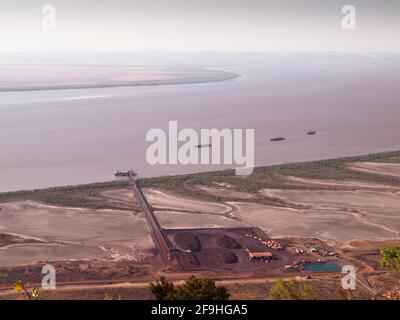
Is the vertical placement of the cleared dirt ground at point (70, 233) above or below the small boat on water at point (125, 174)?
below

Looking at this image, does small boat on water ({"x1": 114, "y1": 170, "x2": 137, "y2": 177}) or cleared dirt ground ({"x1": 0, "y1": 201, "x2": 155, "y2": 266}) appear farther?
small boat on water ({"x1": 114, "y1": 170, "x2": 137, "y2": 177})

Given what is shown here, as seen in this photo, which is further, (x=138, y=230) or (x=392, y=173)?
(x=392, y=173)

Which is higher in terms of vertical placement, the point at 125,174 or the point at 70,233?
the point at 125,174

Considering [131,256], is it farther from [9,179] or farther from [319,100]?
[319,100]

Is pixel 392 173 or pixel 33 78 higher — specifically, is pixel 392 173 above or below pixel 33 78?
below

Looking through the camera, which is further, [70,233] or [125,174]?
[125,174]

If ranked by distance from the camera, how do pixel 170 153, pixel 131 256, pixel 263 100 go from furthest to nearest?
1. pixel 263 100
2. pixel 170 153
3. pixel 131 256

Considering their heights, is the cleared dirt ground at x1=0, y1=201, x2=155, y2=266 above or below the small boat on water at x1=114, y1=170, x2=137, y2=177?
below

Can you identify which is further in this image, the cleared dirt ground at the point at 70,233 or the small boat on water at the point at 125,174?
the small boat on water at the point at 125,174
